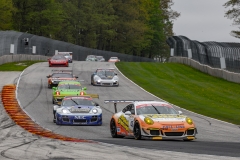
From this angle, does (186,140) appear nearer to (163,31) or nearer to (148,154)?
(148,154)

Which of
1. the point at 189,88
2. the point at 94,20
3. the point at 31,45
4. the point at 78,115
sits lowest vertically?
the point at 189,88

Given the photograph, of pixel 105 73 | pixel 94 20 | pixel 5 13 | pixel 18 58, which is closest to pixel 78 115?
pixel 105 73

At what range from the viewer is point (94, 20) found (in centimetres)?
11012

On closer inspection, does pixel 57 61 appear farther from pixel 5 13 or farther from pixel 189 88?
pixel 5 13

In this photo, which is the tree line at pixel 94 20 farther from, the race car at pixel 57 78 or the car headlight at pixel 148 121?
the car headlight at pixel 148 121

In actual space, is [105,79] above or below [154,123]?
below

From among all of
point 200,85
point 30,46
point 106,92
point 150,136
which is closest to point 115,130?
point 150,136

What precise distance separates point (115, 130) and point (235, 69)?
2719cm

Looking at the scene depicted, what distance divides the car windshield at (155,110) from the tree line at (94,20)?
79897mm

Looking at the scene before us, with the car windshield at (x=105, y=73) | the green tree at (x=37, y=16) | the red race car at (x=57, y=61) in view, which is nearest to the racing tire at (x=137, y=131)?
the car windshield at (x=105, y=73)

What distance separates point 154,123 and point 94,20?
308 feet

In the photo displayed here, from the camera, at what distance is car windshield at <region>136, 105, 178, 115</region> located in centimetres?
1806

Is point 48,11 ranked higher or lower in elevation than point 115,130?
→ higher

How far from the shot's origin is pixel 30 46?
69.1 meters
